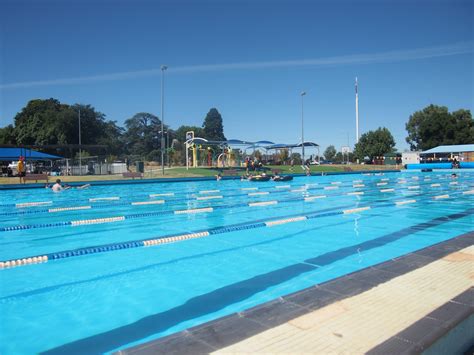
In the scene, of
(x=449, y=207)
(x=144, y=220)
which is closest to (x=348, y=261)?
A: (x=144, y=220)

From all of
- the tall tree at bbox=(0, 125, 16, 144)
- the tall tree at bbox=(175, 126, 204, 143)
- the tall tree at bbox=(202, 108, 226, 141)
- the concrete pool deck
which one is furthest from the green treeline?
the concrete pool deck

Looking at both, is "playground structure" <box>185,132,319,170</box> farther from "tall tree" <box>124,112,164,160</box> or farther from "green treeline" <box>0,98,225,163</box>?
"tall tree" <box>124,112,164,160</box>

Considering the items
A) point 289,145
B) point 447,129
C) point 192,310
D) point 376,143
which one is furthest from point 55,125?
point 447,129

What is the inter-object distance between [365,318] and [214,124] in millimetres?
89868

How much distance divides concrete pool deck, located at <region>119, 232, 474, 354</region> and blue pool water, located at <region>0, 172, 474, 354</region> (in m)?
1.18

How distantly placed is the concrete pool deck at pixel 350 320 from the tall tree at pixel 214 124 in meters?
87.1

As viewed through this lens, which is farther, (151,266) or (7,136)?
(7,136)

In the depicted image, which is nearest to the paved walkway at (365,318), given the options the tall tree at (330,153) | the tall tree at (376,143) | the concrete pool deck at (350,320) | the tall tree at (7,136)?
the concrete pool deck at (350,320)

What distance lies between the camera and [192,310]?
3.86 metres

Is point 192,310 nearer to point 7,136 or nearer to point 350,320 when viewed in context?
point 350,320

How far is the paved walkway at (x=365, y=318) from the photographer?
2.15 metres

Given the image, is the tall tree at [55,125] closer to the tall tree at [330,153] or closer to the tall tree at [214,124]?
the tall tree at [214,124]

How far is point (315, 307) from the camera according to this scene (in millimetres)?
2691

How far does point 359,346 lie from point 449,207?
1070cm
